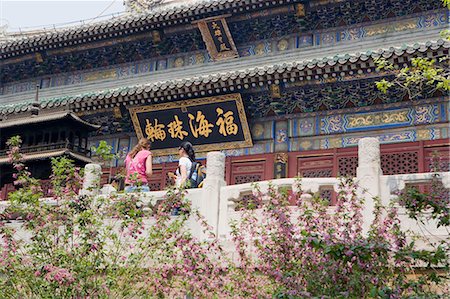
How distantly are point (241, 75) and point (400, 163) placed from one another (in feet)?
9.93

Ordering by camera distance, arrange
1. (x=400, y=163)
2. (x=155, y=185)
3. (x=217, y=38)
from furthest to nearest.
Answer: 1. (x=217, y=38)
2. (x=155, y=185)
3. (x=400, y=163)

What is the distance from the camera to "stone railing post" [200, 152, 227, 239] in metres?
7.98

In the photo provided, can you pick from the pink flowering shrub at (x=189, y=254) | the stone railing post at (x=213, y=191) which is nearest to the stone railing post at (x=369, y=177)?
the pink flowering shrub at (x=189, y=254)

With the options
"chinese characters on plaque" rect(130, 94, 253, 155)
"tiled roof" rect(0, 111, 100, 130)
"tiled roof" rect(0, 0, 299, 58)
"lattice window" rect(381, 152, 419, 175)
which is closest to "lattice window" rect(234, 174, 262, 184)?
"chinese characters on plaque" rect(130, 94, 253, 155)

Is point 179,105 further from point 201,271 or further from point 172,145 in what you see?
point 201,271

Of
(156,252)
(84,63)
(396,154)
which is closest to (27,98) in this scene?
(84,63)

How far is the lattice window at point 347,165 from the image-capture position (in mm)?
11680

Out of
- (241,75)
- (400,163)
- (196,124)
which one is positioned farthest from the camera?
(196,124)

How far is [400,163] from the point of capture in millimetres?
11367

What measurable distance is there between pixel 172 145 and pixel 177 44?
3187 mm

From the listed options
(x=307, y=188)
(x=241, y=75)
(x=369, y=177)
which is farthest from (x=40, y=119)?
(x=369, y=177)

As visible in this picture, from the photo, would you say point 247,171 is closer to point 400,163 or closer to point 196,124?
point 196,124

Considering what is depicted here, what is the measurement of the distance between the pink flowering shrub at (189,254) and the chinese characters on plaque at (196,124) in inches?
203

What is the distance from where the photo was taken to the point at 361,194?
7398 mm
